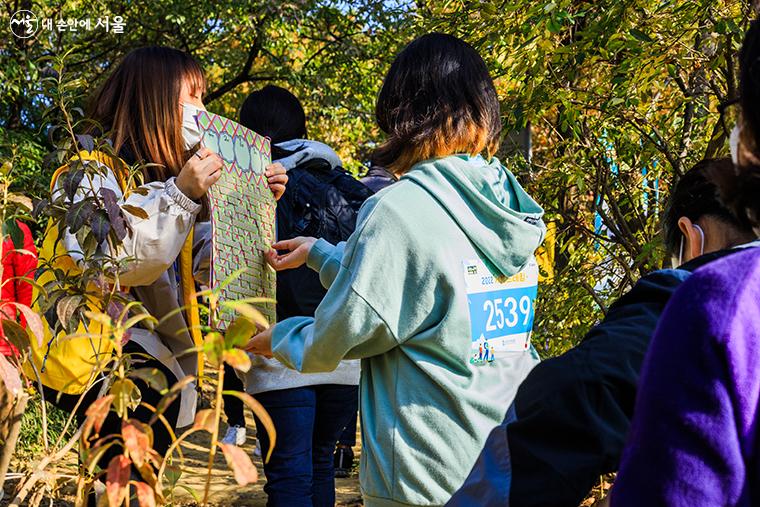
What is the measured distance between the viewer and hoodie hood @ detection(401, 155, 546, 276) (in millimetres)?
2250

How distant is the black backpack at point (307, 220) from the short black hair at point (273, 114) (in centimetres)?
26

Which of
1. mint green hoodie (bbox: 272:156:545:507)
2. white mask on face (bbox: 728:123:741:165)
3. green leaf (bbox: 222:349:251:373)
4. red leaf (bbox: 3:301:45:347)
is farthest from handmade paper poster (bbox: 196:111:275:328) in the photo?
white mask on face (bbox: 728:123:741:165)

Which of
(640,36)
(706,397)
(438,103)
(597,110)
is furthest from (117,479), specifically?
(597,110)

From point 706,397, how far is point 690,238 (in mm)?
1107

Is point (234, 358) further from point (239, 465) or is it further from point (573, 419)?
point (573, 419)

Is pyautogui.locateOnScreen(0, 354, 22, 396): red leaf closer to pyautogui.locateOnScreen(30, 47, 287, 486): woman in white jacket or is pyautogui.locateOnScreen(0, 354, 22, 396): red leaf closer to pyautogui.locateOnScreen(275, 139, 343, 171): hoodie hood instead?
pyautogui.locateOnScreen(30, 47, 287, 486): woman in white jacket

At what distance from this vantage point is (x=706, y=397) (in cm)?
106

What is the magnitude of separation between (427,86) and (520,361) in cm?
A: 70

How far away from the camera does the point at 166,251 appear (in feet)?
8.70

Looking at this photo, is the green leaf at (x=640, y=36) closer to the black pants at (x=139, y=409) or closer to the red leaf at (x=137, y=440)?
the black pants at (x=139, y=409)

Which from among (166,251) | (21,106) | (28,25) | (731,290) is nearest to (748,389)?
(731,290)

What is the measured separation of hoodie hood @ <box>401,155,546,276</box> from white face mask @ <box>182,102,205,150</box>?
0.77 meters

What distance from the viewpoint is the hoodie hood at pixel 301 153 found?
3.52m

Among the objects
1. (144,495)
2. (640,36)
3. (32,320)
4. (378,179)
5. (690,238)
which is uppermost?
(640,36)
